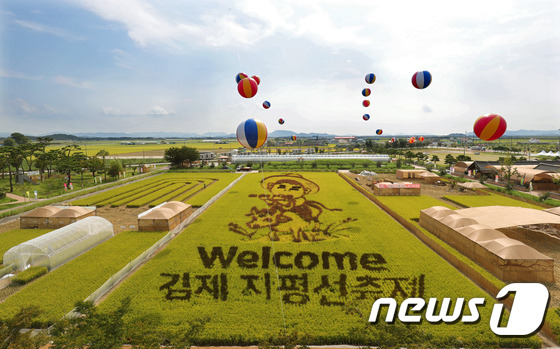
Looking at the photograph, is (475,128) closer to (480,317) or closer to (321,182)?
(480,317)

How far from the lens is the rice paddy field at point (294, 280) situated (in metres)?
13.9

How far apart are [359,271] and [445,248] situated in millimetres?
9470

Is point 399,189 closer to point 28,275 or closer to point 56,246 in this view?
point 56,246

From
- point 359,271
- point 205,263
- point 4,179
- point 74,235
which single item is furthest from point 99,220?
point 4,179

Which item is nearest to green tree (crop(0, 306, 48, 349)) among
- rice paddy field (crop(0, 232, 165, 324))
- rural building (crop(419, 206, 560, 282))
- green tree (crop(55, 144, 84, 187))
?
rice paddy field (crop(0, 232, 165, 324))

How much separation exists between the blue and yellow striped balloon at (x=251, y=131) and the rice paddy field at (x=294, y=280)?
10.5 meters

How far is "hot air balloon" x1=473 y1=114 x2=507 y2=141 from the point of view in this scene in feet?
76.4

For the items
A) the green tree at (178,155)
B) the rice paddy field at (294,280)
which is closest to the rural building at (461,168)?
the rice paddy field at (294,280)

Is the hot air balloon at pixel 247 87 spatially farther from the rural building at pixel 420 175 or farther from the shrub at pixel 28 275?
the rural building at pixel 420 175

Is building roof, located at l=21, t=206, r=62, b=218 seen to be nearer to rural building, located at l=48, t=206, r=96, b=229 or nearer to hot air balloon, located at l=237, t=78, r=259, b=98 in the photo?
rural building, located at l=48, t=206, r=96, b=229

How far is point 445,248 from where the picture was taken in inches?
882

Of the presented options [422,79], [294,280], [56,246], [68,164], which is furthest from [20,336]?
[68,164]

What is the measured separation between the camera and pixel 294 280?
18.6 meters

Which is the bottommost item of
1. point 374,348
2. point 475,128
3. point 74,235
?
point 374,348
